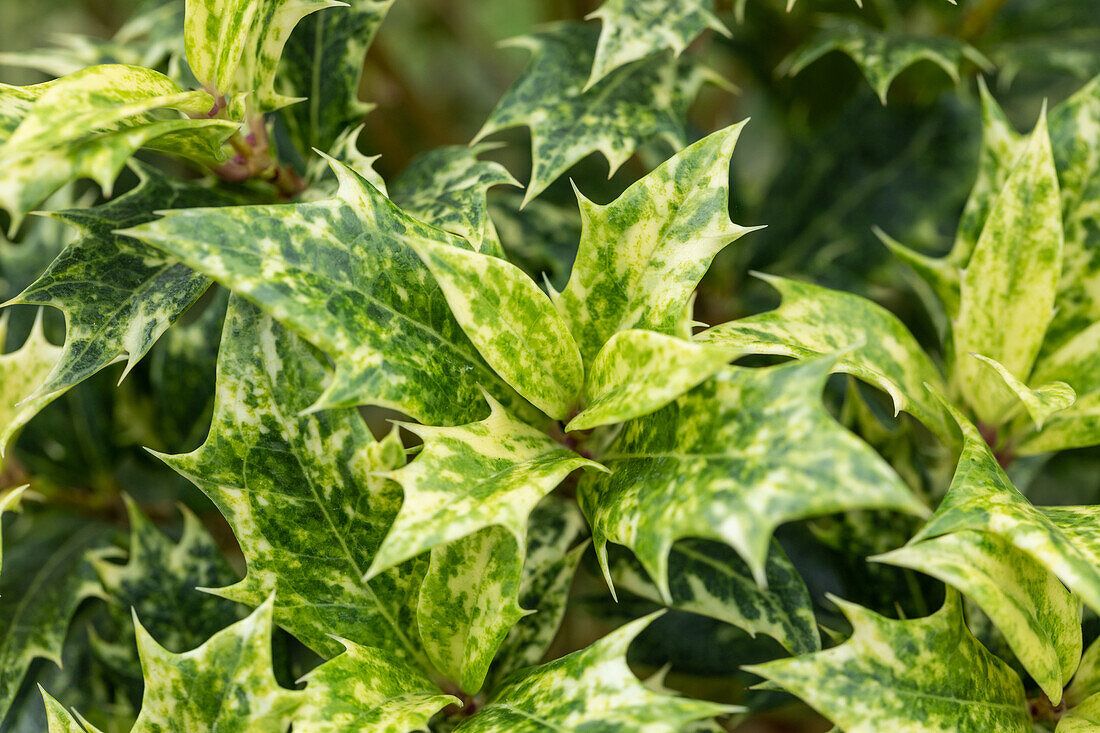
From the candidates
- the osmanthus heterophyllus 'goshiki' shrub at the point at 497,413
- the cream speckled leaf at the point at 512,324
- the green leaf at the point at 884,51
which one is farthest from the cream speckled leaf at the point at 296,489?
the green leaf at the point at 884,51

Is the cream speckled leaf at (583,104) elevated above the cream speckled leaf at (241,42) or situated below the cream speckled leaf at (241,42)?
below

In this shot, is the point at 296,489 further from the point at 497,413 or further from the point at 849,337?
the point at 849,337

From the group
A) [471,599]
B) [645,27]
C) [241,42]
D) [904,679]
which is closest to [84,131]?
[241,42]

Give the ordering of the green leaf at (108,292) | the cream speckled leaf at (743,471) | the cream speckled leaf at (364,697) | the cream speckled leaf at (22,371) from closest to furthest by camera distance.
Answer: the cream speckled leaf at (743,471)
the cream speckled leaf at (364,697)
the green leaf at (108,292)
the cream speckled leaf at (22,371)

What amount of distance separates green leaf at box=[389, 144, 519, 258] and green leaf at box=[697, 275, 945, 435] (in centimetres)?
20

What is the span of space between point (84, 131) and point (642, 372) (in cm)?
38

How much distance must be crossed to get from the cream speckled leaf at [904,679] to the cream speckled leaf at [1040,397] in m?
0.15

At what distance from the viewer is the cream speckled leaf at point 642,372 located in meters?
0.53

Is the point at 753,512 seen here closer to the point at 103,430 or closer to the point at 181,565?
the point at 181,565

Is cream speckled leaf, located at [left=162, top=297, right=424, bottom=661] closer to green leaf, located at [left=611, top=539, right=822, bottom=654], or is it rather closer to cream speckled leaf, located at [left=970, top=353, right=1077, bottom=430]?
green leaf, located at [left=611, top=539, right=822, bottom=654]

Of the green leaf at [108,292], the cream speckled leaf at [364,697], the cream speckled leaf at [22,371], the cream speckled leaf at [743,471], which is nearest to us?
the cream speckled leaf at [743,471]

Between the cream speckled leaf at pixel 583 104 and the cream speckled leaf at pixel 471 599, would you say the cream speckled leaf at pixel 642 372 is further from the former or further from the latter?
the cream speckled leaf at pixel 583 104

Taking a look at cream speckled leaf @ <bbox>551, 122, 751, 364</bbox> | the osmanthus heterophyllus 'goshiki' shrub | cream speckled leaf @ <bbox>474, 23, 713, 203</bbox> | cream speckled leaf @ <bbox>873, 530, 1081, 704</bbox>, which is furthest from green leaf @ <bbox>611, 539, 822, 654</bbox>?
cream speckled leaf @ <bbox>474, 23, 713, 203</bbox>

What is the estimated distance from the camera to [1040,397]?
69 centimetres
